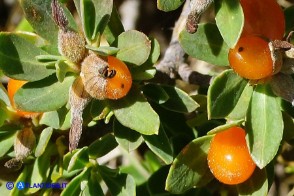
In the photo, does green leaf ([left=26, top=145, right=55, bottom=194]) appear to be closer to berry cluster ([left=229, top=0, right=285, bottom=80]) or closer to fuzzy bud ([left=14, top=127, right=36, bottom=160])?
fuzzy bud ([left=14, top=127, right=36, bottom=160])

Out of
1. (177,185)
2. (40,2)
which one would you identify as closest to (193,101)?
(177,185)

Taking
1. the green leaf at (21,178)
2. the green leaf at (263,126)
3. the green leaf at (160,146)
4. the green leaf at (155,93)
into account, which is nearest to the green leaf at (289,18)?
the green leaf at (263,126)

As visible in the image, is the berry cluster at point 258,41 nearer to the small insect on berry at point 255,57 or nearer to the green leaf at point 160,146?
the small insect on berry at point 255,57

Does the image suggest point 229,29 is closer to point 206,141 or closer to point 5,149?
point 206,141

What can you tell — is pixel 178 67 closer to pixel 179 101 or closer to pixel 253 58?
pixel 179 101

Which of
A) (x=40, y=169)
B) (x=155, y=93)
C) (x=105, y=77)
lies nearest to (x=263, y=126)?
(x=155, y=93)

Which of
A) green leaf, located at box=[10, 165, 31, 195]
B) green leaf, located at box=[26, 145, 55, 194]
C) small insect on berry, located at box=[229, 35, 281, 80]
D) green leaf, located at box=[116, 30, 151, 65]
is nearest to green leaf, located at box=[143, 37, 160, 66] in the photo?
green leaf, located at box=[116, 30, 151, 65]
